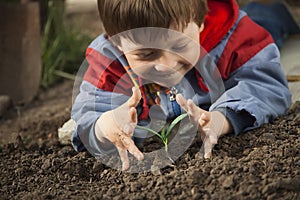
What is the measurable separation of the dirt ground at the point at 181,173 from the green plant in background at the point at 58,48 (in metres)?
1.13

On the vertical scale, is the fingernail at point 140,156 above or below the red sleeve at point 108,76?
below

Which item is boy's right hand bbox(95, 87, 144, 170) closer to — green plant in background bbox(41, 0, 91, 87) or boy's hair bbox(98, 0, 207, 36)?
boy's hair bbox(98, 0, 207, 36)

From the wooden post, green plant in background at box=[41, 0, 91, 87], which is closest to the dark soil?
the wooden post

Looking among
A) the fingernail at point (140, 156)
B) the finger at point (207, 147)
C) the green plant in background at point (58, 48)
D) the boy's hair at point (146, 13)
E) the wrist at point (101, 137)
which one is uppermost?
the boy's hair at point (146, 13)

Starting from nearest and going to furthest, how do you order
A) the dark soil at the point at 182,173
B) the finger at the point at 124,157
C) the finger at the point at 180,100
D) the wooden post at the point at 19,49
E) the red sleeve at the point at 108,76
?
the dark soil at the point at 182,173, the finger at the point at 180,100, the finger at the point at 124,157, the red sleeve at the point at 108,76, the wooden post at the point at 19,49

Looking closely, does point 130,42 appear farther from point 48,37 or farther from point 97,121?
point 48,37

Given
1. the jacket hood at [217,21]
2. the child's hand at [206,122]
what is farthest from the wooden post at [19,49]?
the child's hand at [206,122]

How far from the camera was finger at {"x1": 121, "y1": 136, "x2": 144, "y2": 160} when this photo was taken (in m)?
1.83

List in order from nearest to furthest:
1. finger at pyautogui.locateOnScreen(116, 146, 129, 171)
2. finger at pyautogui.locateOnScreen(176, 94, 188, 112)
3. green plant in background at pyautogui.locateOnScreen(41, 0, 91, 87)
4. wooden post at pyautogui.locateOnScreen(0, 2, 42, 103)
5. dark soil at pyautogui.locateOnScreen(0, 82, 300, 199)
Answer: dark soil at pyautogui.locateOnScreen(0, 82, 300, 199) → finger at pyautogui.locateOnScreen(176, 94, 188, 112) → finger at pyautogui.locateOnScreen(116, 146, 129, 171) → wooden post at pyautogui.locateOnScreen(0, 2, 42, 103) → green plant in background at pyautogui.locateOnScreen(41, 0, 91, 87)

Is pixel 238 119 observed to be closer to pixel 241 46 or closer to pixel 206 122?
pixel 206 122

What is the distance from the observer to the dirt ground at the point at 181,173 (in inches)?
60.9

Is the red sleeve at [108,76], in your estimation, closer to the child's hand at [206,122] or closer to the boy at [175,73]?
the boy at [175,73]

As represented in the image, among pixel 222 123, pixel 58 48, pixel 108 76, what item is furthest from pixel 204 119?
pixel 58 48

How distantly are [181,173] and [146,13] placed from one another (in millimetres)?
511
